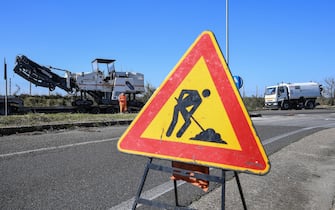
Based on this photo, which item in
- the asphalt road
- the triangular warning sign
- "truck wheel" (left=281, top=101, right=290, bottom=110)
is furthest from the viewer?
"truck wheel" (left=281, top=101, right=290, bottom=110)

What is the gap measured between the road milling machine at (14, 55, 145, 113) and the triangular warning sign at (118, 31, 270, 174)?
17413 mm

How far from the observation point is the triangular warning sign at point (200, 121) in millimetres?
2361

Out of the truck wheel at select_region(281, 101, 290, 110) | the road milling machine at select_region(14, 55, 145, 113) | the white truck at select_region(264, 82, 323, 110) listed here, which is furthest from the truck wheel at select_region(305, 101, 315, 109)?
the road milling machine at select_region(14, 55, 145, 113)

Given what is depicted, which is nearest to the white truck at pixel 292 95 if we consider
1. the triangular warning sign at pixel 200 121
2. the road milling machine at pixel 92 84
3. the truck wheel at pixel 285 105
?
the truck wheel at pixel 285 105

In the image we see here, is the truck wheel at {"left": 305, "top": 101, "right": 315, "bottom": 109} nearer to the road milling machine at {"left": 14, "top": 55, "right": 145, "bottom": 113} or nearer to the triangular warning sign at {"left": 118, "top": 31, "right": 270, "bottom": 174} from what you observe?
the road milling machine at {"left": 14, "top": 55, "right": 145, "bottom": 113}

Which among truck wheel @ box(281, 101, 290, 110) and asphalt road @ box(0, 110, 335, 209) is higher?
truck wheel @ box(281, 101, 290, 110)

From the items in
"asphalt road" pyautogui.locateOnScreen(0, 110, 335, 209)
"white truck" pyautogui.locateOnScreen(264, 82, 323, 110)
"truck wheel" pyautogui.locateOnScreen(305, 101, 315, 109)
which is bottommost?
"asphalt road" pyautogui.locateOnScreen(0, 110, 335, 209)

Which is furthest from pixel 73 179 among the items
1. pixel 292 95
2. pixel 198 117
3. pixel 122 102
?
pixel 292 95

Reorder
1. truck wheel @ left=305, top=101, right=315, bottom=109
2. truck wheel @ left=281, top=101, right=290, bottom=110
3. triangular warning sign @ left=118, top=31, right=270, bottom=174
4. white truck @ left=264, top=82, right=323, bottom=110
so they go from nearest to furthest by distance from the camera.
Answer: triangular warning sign @ left=118, top=31, right=270, bottom=174 → white truck @ left=264, top=82, right=323, bottom=110 → truck wheel @ left=281, top=101, right=290, bottom=110 → truck wheel @ left=305, top=101, right=315, bottom=109

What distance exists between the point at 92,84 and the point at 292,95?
25.9 metres

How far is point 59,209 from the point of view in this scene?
11.7 ft

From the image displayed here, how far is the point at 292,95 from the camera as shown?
37.2 m

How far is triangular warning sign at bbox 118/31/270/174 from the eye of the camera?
7.75 ft

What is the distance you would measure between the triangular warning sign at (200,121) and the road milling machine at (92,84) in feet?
57.1
